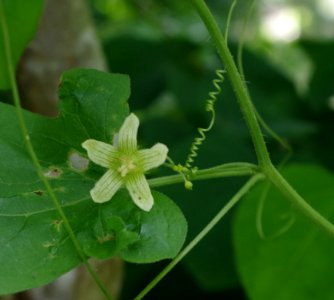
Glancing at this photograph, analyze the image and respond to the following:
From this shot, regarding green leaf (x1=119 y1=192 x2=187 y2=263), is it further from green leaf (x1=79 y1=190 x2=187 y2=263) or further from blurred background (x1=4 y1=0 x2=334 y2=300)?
blurred background (x1=4 y1=0 x2=334 y2=300)

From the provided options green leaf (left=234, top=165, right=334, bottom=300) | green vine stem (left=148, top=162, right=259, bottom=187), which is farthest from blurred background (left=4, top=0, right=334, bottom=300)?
green vine stem (left=148, top=162, right=259, bottom=187)

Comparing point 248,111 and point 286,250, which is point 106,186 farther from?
point 286,250

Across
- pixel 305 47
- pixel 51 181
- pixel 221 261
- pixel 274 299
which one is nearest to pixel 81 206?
pixel 51 181

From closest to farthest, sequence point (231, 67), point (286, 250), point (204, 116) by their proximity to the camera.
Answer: point (231, 67)
point (286, 250)
point (204, 116)

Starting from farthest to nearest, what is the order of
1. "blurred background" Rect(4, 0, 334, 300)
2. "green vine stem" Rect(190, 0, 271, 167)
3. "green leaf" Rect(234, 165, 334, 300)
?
"blurred background" Rect(4, 0, 334, 300) → "green leaf" Rect(234, 165, 334, 300) → "green vine stem" Rect(190, 0, 271, 167)

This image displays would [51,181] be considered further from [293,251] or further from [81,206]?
[293,251]

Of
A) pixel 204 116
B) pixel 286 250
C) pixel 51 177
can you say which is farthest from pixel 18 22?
pixel 204 116

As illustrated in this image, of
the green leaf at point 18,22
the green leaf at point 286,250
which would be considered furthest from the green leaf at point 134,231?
the green leaf at point 286,250
